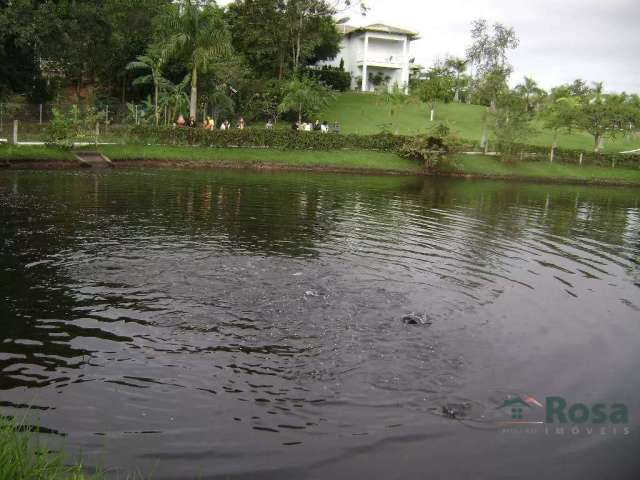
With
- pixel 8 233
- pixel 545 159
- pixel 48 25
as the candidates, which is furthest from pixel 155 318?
pixel 545 159

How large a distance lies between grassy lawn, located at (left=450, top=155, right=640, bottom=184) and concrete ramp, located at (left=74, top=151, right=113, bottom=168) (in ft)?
77.5

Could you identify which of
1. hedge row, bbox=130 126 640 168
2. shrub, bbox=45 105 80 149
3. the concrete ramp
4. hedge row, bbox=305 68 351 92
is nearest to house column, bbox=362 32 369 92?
hedge row, bbox=305 68 351 92

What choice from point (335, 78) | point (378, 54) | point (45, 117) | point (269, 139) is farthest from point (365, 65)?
point (45, 117)

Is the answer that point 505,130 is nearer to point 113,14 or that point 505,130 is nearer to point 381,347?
point 113,14

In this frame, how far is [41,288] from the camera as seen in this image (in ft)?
39.8

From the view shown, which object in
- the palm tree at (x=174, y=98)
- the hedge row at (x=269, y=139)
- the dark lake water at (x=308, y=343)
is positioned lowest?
the dark lake water at (x=308, y=343)

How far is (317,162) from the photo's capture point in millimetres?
42062

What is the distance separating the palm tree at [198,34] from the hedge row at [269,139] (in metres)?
4.64

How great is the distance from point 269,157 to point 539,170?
20.6 m

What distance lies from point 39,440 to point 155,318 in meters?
4.03

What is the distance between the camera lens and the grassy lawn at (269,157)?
125 ft

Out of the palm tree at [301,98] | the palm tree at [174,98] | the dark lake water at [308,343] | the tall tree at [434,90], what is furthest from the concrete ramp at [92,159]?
the tall tree at [434,90]

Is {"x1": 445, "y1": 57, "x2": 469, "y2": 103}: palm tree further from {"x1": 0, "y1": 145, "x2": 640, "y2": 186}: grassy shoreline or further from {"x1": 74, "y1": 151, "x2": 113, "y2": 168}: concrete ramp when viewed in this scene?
{"x1": 74, "y1": 151, "x2": 113, "y2": 168}: concrete ramp

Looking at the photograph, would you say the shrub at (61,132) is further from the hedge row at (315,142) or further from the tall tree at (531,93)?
the tall tree at (531,93)
